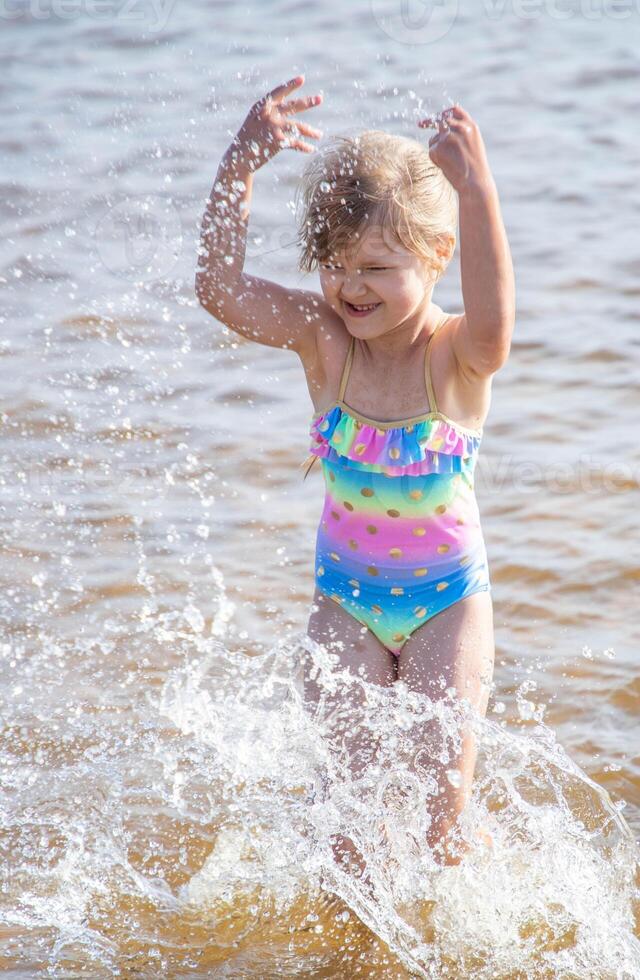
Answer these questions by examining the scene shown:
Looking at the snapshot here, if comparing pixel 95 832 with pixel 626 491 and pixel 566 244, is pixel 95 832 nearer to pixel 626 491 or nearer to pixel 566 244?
pixel 626 491

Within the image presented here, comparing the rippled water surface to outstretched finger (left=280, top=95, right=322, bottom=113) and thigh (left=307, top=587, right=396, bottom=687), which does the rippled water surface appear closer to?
thigh (left=307, top=587, right=396, bottom=687)

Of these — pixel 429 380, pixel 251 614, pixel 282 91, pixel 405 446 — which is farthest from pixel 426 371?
pixel 251 614

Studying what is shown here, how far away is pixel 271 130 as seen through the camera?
2.92 meters

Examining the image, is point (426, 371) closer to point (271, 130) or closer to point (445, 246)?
point (445, 246)

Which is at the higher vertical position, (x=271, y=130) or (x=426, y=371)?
(x=271, y=130)

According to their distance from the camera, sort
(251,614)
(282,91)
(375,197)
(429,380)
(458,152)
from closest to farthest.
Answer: (458,152), (375,197), (429,380), (282,91), (251,614)

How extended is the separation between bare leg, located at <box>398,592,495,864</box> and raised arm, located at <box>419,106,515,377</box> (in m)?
0.60

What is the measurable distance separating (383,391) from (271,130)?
628mm

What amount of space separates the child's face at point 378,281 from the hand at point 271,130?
11.9 inches

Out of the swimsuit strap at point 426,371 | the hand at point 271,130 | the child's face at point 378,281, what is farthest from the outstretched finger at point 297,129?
the swimsuit strap at point 426,371

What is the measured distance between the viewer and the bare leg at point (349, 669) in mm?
2898

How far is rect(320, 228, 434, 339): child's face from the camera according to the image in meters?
2.75

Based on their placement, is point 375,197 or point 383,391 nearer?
point 375,197

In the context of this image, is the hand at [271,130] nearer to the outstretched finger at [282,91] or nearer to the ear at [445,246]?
the outstretched finger at [282,91]
